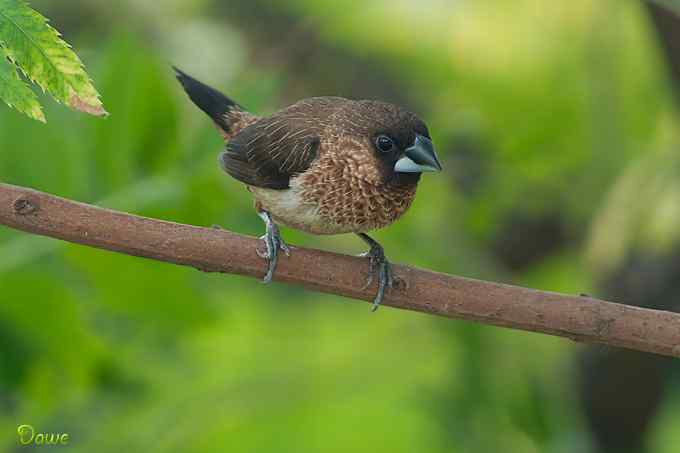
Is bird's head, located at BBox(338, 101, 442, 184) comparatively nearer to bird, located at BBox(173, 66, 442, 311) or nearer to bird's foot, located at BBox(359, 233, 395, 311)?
bird, located at BBox(173, 66, 442, 311)

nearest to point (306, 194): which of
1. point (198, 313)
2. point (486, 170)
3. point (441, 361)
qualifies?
point (198, 313)

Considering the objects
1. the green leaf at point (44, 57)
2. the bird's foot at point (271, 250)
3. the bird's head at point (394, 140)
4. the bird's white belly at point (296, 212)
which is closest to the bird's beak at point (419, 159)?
the bird's head at point (394, 140)

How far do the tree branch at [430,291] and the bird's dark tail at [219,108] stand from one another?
802 millimetres

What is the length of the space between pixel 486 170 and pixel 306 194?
76.8 inches

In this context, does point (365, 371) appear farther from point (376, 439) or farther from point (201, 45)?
point (201, 45)

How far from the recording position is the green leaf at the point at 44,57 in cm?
166

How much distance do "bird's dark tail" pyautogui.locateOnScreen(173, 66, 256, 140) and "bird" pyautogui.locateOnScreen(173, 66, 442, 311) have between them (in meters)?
0.22

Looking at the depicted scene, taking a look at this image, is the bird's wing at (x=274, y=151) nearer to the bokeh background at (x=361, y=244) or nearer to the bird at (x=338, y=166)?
the bird at (x=338, y=166)

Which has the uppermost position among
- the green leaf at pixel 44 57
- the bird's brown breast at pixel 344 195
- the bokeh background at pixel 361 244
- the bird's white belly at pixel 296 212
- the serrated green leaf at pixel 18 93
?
the green leaf at pixel 44 57

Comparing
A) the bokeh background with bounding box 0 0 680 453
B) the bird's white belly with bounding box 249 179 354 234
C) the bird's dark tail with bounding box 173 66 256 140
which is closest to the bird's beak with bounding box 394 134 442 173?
the bird's white belly with bounding box 249 179 354 234

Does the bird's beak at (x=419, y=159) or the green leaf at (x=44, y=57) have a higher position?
the green leaf at (x=44, y=57)

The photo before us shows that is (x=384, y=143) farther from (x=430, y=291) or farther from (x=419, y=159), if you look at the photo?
(x=430, y=291)

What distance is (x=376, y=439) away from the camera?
517 centimetres

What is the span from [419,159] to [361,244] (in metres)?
2.36
